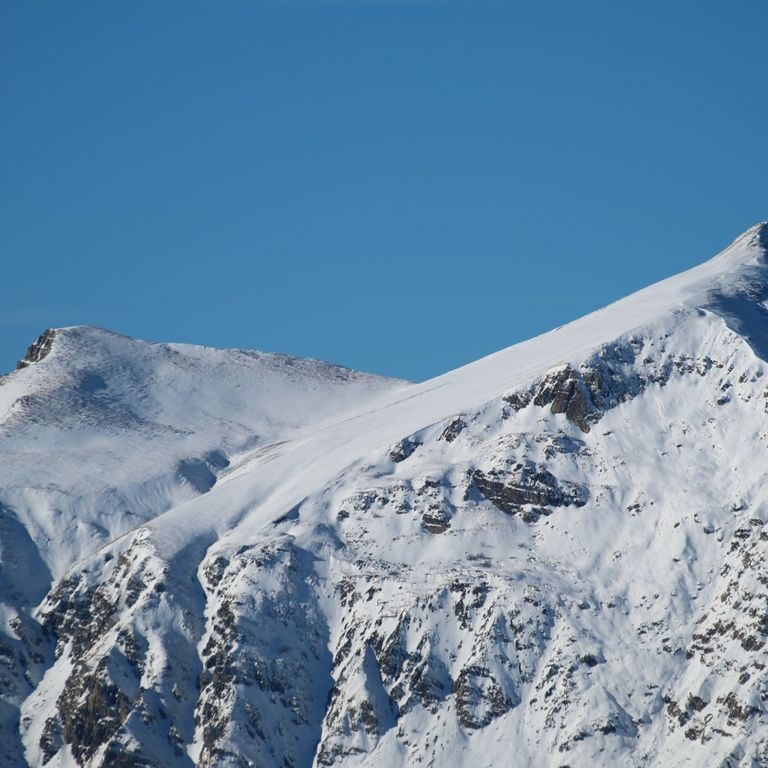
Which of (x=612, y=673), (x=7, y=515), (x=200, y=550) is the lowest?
(x=612, y=673)

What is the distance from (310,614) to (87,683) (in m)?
20.4

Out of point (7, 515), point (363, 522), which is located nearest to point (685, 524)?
point (363, 522)

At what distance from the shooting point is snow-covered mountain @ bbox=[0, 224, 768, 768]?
6245 inches

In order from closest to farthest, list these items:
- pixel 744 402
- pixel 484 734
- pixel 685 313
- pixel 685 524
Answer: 1. pixel 484 734
2. pixel 685 524
3. pixel 744 402
4. pixel 685 313

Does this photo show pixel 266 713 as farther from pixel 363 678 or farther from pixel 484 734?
pixel 484 734

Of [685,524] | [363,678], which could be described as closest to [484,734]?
[363,678]

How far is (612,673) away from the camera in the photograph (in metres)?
160

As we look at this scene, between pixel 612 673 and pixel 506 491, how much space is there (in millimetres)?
25893

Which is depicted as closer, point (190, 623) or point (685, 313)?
point (190, 623)

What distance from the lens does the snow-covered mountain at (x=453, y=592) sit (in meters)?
159

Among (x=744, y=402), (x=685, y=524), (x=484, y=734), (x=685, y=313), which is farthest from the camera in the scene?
(x=685, y=313)

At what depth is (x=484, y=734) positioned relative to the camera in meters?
158

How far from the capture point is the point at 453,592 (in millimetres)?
168125

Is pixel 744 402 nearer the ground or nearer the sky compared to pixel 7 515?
nearer the ground
